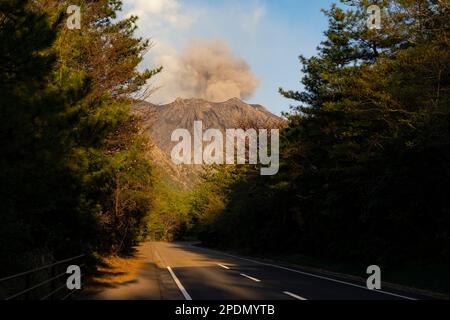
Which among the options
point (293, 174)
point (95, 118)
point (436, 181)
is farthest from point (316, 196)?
point (95, 118)

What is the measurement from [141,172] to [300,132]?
12009mm

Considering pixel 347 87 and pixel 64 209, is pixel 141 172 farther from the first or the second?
pixel 347 87

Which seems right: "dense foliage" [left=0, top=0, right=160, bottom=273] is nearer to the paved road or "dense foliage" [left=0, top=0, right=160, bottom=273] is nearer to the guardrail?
the guardrail

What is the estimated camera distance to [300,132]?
32406 mm

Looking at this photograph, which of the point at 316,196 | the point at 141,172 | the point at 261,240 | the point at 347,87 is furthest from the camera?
the point at 261,240

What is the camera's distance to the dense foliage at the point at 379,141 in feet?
58.5

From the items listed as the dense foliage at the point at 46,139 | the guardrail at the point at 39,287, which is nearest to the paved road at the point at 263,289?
the guardrail at the point at 39,287

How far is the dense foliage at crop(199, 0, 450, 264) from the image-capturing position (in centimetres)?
1783

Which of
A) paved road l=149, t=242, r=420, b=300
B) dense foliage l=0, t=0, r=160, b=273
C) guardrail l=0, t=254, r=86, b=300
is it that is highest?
dense foliage l=0, t=0, r=160, b=273

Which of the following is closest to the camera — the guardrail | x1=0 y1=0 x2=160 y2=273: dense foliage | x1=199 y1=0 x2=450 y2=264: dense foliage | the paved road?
x1=0 y1=0 x2=160 y2=273: dense foliage

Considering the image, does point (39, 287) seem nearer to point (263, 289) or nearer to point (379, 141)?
point (263, 289)

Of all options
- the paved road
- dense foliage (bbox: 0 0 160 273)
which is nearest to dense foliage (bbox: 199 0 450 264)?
the paved road

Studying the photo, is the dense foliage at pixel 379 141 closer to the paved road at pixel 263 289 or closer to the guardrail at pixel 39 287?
the paved road at pixel 263 289

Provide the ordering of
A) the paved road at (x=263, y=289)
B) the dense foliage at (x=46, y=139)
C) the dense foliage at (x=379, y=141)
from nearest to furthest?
the dense foliage at (x=46, y=139) → the paved road at (x=263, y=289) → the dense foliage at (x=379, y=141)
